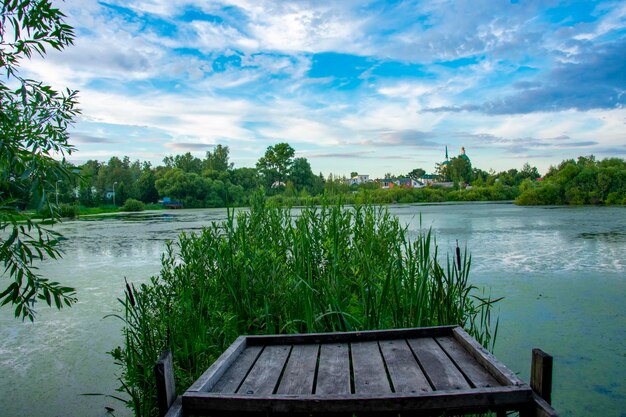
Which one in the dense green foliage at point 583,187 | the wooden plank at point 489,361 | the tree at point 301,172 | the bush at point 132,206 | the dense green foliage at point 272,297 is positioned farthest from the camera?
the bush at point 132,206

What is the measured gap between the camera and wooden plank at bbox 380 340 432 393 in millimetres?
1731

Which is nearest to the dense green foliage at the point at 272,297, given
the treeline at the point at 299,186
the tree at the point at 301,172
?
the treeline at the point at 299,186

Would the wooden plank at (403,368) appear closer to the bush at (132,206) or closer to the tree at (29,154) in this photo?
the tree at (29,154)

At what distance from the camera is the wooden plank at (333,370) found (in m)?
1.73

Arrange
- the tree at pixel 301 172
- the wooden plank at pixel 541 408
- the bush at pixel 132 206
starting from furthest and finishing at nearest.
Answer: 1. the bush at pixel 132 206
2. the tree at pixel 301 172
3. the wooden plank at pixel 541 408

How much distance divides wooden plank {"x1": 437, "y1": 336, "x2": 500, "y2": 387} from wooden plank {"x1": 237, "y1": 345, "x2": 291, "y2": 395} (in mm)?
809

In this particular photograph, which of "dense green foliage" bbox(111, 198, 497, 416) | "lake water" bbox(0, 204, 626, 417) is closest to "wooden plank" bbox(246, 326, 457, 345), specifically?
"dense green foliage" bbox(111, 198, 497, 416)

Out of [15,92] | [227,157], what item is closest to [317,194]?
[15,92]

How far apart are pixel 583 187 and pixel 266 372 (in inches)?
1050

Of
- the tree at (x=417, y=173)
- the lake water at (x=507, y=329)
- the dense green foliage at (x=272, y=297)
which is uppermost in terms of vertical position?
the tree at (x=417, y=173)

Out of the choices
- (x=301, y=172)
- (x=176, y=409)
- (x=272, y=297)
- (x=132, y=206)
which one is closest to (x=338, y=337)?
(x=176, y=409)

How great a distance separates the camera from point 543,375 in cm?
160

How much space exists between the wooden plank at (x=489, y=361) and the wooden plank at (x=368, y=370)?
43 centimetres

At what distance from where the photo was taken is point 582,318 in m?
4.62
